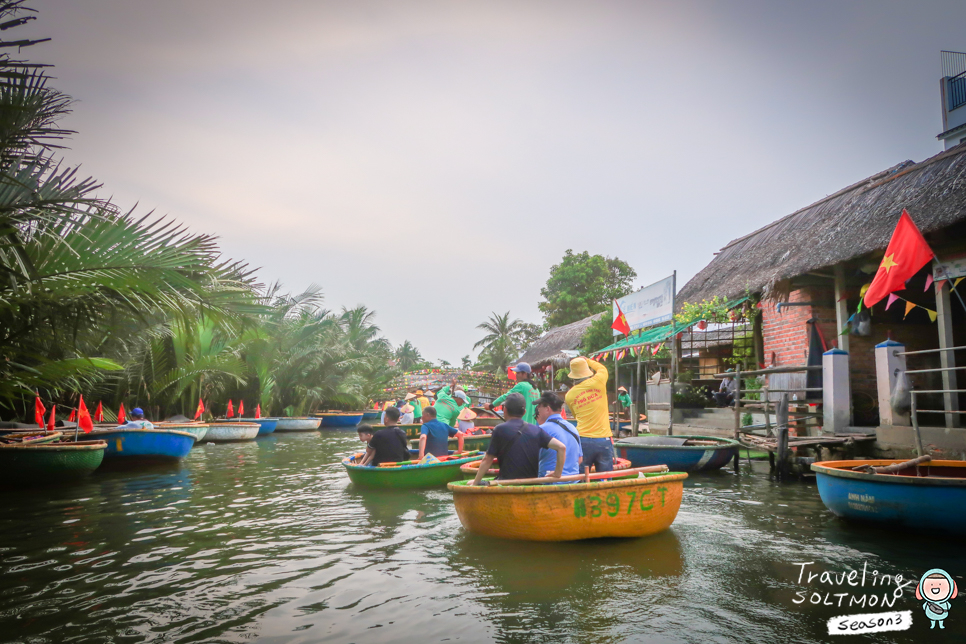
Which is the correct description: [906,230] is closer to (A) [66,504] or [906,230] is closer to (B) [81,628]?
(B) [81,628]

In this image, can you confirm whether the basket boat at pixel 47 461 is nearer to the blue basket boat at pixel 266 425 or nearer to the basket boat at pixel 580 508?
the basket boat at pixel 580 508

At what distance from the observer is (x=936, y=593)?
464cm

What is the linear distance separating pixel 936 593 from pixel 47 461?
11.7 meters

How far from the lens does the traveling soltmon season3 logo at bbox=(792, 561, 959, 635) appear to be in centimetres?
415

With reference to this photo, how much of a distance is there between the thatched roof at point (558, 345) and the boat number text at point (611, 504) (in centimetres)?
1867

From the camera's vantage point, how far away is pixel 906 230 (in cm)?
825

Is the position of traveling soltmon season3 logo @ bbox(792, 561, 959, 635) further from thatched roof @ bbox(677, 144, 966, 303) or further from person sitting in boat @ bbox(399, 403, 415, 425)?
person sitting in boat @ bbox(399, 403, 415, 425)

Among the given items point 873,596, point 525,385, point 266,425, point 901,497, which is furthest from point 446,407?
point 266,425

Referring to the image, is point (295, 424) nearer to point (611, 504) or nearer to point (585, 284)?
point (585, 284)

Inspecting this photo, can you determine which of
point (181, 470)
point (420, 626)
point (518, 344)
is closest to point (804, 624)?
point (420, 626)

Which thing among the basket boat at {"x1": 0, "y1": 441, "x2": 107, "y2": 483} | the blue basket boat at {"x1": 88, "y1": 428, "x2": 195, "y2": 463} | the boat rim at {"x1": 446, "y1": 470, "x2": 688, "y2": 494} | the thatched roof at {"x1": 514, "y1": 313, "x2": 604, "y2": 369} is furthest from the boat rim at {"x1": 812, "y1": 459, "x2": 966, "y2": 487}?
the thatched roof at {"x1": 514, "y1": 313, "x2": 604, "y2": 369}

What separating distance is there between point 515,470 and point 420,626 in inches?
95.8

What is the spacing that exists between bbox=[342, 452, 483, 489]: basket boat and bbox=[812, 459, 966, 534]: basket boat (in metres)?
5.00

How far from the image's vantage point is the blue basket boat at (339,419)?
31.8m
